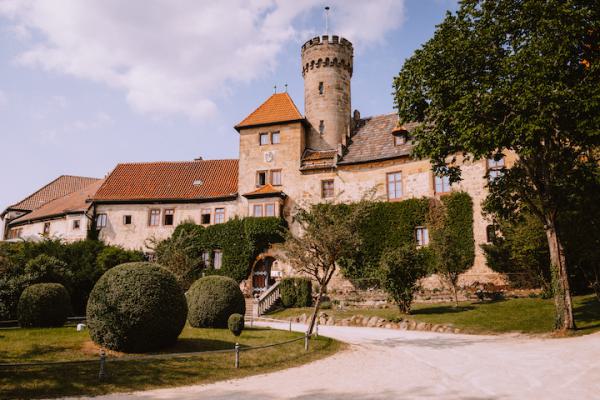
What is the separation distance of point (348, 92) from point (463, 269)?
18633 mm

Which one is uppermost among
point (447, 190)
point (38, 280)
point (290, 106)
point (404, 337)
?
point (290, 106)

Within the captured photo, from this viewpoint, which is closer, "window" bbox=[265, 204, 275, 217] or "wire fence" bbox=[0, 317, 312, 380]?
"wire fence" bbox=[0, 317, 312, 380]

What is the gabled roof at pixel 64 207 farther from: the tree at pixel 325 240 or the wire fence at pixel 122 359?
the wire fence at pixel 122 359

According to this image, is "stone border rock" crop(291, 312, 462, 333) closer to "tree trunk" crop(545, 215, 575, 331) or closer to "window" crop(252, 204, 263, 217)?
"tree trunk" crop(545, 215, 575, 331)

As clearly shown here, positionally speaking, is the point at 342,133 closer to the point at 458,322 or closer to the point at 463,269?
the point at 463,269

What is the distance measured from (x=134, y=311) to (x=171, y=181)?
31.0 metres

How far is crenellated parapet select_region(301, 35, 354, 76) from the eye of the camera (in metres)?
40.0

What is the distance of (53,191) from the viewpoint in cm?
5434

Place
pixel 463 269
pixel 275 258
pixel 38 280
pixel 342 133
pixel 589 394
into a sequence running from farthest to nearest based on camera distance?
1. pixel 342 133
2. pixel 275 258
3. pixel 463 269
4. pixel 38 280
5. pixel 589 394

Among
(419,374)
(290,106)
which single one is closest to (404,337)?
(419,374)

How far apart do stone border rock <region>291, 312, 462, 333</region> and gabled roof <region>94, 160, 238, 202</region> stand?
16.1 metres

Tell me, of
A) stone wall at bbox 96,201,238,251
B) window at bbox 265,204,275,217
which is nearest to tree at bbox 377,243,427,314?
window at bbox 265,204,275,217

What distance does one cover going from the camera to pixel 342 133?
39.3 meters

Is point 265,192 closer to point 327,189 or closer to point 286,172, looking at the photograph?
point 286,172
